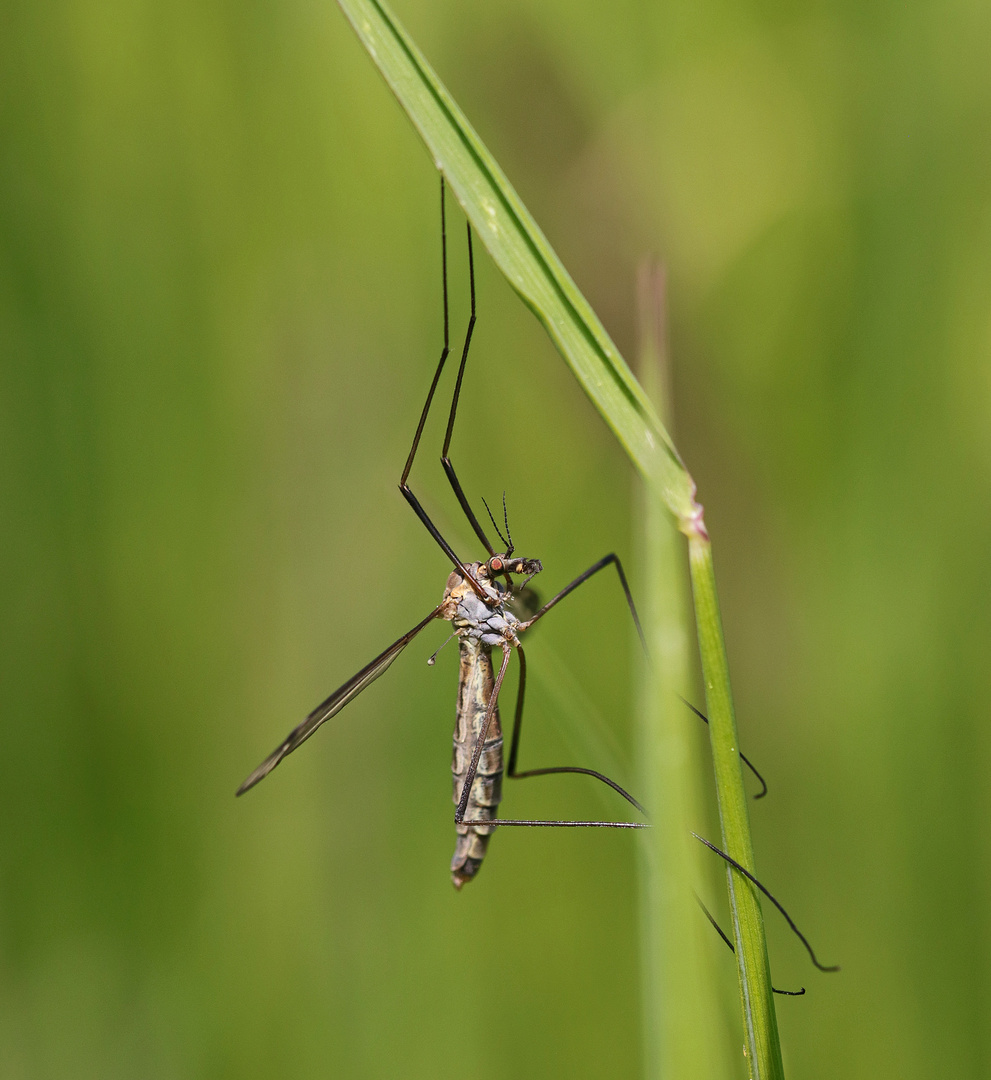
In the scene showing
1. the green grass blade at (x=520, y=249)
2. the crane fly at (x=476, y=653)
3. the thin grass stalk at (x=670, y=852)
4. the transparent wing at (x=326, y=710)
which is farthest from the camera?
the crane fly at (x=476, y=653)

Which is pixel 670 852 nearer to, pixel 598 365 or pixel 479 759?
pixel 598 365

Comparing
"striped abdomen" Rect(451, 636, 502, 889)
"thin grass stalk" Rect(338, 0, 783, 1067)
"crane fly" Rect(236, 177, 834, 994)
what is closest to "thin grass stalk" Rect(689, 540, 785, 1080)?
"thin grass stalk" Rect(338, 0, 783, 1067)

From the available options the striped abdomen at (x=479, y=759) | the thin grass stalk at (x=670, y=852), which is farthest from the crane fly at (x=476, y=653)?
the thin grass stalk at (x=670, y=852)

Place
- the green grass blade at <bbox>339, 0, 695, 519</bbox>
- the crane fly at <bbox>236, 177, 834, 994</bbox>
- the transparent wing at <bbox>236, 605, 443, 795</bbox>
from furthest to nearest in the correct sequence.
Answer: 1. the crane fly at <bbox>236, 177, 834, 994</bbox>
2. the transparent wing at <bbox>236, 605, 443, 795</bbox>
3. the green grass blade at <bbox>339, 0, 695, 519</bbox>

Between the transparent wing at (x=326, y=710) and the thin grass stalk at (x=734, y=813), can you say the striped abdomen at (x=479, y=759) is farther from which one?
the thin grass stalk at (x=734, y=813)

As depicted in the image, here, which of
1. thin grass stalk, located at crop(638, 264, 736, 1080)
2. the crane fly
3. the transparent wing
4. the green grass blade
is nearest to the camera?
thin grass stalk, located at crop(638, 264, 736, 1080)

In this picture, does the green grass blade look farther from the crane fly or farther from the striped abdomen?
the striped abdomen
